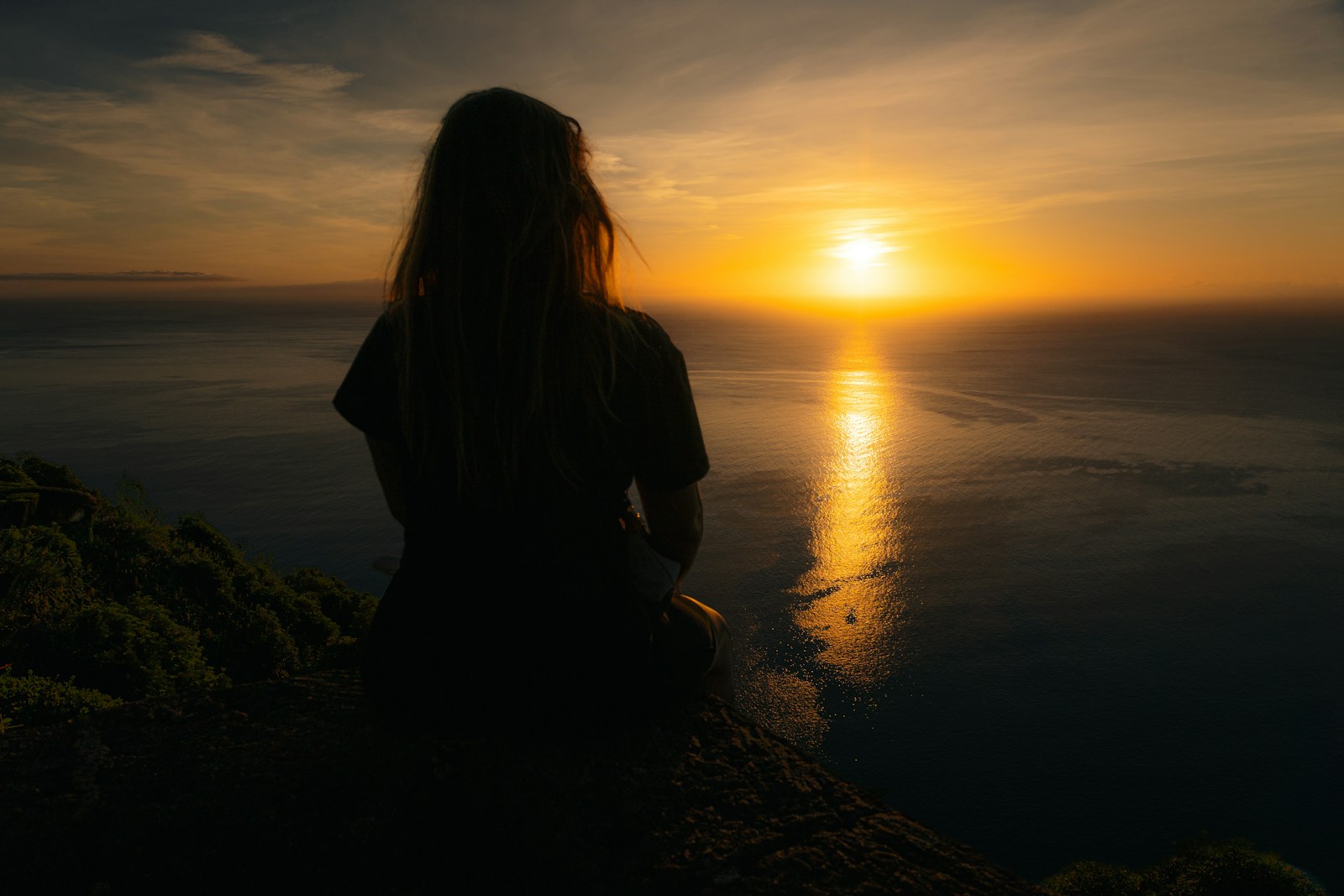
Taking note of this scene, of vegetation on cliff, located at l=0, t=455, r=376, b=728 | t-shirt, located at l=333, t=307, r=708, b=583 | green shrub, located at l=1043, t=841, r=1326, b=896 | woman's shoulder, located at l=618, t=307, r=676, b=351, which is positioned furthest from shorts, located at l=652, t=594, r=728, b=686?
green shrub, located at l=1043, t=841, r=1326, b=896

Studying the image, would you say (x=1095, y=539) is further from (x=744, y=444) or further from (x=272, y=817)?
(x=272, y=817)

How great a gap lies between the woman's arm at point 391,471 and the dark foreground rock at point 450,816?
0.83 metres

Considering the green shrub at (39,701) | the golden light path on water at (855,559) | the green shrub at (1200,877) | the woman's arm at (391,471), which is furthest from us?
the golden light path on water at (855,559)

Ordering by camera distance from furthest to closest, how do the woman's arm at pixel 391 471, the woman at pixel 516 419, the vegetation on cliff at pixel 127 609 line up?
the vegetation on cliff at pixel 127 609 → the woman's arm at pixel 391 471 → the woman at pixel 516 419

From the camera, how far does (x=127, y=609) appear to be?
46.7 ft

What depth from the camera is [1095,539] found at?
5219cm

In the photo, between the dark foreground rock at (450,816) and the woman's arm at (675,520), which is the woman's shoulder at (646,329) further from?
the dark foreground rock at (450,816)

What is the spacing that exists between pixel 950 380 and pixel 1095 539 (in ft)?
237

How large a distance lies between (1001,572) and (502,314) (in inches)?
2056

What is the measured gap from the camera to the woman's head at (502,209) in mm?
2342

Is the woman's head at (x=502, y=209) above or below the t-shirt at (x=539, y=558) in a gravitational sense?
above

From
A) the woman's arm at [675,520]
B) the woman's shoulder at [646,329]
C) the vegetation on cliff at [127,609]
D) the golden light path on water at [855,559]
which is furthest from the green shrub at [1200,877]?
the woman's shoulder at [646,329]

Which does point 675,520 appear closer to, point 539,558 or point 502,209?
point 539,558

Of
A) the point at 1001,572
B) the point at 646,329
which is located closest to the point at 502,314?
the point at 646,329
